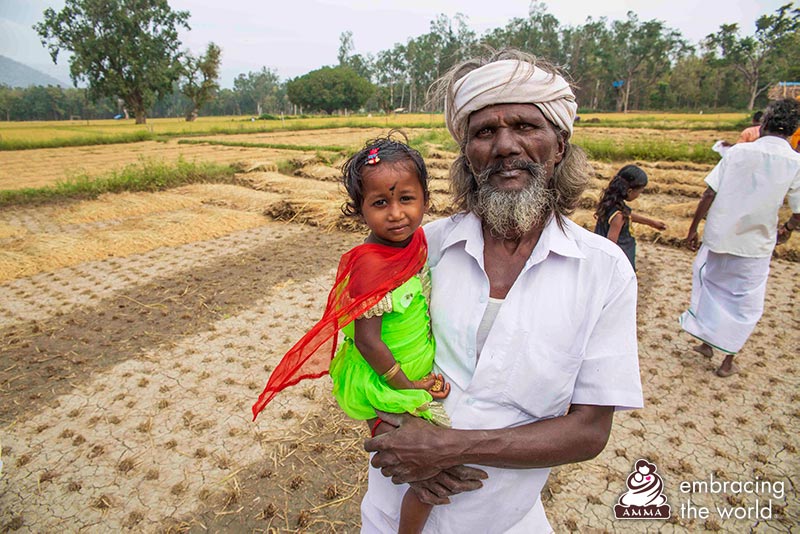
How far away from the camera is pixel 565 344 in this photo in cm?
112

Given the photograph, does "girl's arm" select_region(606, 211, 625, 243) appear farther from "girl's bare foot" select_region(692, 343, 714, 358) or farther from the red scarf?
the red scarf

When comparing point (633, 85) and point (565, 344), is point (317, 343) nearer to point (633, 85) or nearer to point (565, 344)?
point (565, 344)

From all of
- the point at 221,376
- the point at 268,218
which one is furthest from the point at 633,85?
the point at 221,376

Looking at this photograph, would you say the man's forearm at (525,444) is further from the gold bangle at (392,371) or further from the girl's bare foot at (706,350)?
the girl's bare foot at (706,350)

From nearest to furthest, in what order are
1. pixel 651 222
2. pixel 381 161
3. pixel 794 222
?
1. pixel 381 161
2. pixel 794 222
3. pixel 651 222

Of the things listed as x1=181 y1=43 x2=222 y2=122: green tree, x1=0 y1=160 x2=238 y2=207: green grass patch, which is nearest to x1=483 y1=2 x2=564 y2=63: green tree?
x1=181 y1=43 x2=222 y2=122: green tree

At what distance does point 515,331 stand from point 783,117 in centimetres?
324

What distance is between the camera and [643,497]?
91.2 inches

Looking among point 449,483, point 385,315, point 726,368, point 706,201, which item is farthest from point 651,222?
point 449,483

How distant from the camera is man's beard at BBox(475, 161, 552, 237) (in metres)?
1.25

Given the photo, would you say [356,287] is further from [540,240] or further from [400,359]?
[540,240]

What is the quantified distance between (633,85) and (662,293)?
2397 inches

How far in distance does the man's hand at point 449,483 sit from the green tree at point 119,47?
47.7 metres

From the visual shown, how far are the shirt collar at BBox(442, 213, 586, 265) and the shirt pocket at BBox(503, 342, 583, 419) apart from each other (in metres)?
0.25
